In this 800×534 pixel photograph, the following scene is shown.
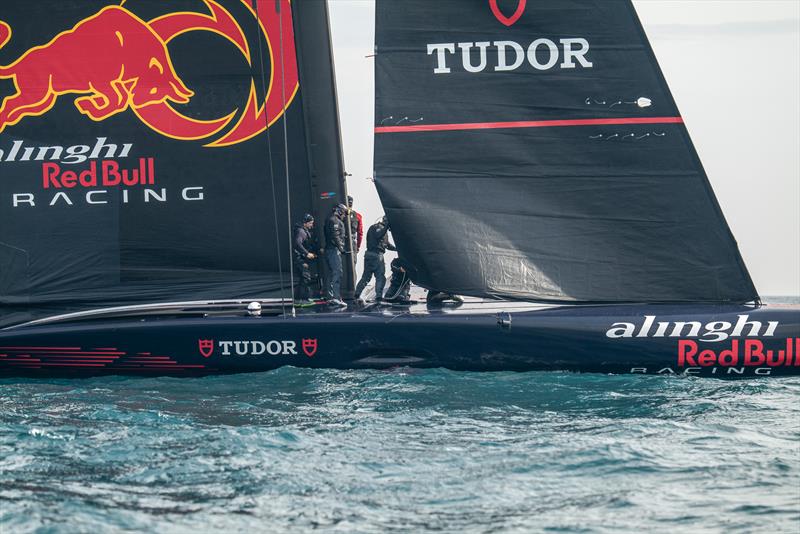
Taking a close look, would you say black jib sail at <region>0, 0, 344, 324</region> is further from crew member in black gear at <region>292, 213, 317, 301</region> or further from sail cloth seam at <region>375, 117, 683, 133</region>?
sail cloth seam at <region>375, 117, 683, 133</region>

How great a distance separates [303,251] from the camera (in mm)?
10148

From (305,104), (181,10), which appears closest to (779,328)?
(305,104)

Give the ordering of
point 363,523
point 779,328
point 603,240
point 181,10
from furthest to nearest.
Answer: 1. point 181,10
2. point 603,240
3. point 779,328
4. point 363,523

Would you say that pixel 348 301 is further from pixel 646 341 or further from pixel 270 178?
pixel 646 341

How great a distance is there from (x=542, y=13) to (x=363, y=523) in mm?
5531

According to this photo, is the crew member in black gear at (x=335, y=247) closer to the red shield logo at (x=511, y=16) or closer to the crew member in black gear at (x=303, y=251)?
the crew member in black gear at (x=303, y=251)

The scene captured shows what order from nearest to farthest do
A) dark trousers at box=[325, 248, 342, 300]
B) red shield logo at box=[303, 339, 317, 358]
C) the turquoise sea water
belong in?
the turquoise sea water < red shield logo at box=[303, 339, 317, 358] < dark trousers at box=[325, 248, 342, 300]

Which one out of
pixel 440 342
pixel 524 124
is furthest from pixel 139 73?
pixel 440 342

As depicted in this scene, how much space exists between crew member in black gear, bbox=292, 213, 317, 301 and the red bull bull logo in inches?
38.6

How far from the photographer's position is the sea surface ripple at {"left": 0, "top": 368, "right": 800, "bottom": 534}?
216 inches

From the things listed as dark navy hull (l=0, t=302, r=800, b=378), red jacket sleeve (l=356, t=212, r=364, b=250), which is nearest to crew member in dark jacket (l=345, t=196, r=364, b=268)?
red jacket sleeve (l=356, t=212, r=364, b=250)

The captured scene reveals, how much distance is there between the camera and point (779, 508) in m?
5.48

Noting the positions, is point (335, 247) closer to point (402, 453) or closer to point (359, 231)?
point (359, 231)

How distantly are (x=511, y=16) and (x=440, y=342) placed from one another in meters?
2.93
